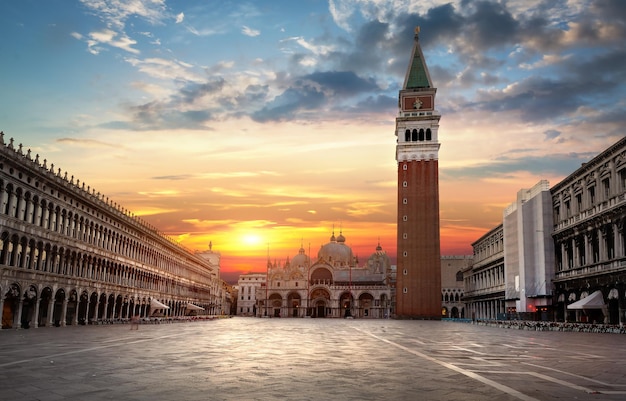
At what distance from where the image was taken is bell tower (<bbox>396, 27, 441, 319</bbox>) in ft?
306

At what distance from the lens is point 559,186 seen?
182 feet

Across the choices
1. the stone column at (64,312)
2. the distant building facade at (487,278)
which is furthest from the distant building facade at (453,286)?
the stone column at (64,312)

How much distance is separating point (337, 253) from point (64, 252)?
115 meters

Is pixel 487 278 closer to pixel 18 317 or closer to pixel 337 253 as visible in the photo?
pixel 18 317

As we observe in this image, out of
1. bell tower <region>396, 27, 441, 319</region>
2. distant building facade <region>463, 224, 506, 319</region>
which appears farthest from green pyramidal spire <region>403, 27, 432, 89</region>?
distant building facade <region>463, 224, 506, 319</region>

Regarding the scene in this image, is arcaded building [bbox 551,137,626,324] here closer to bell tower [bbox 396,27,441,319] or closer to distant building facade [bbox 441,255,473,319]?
bell tower [bbox 396,27,441,319]

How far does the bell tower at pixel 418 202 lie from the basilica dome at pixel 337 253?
198 feet

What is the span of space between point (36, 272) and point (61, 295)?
6.75 m

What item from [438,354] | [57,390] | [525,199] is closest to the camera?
[57,390]

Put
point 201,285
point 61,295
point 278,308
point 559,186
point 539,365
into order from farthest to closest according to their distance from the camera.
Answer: point 278,308
point 201,285
point 559,186
point 61,295
point 539,365

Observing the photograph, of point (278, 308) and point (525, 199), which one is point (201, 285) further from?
point (525, 199)

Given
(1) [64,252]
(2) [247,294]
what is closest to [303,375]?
(1) [64,252]

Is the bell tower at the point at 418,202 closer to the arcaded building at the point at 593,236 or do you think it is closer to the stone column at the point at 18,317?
the arcaded building at the point at 593,236

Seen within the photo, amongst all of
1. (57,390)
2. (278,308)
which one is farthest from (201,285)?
(57,390)
